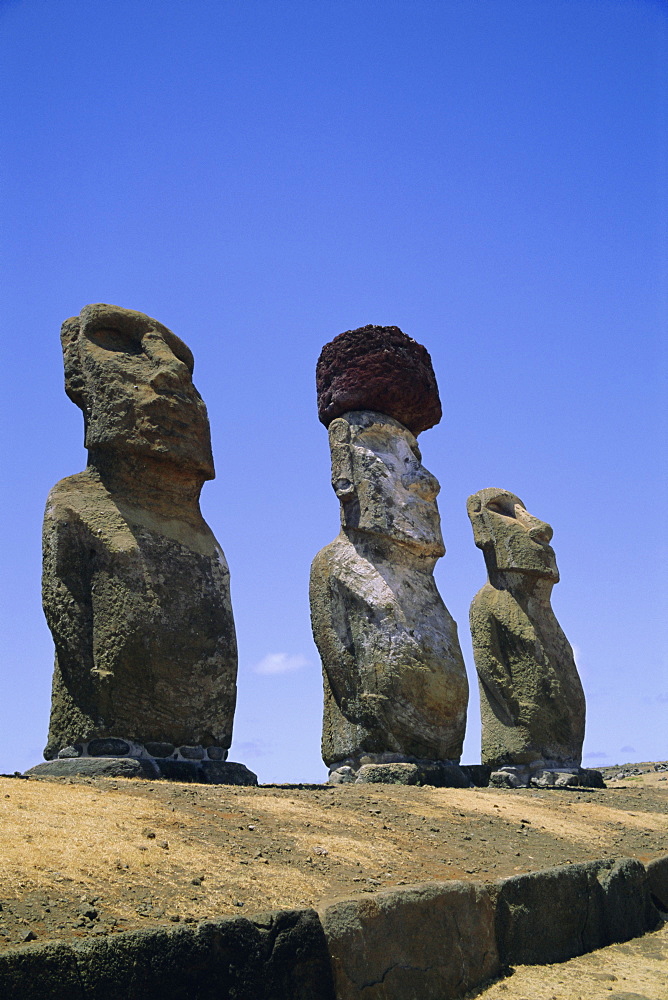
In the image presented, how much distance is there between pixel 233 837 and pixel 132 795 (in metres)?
0.76

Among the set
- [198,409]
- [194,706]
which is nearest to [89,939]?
[194,706]

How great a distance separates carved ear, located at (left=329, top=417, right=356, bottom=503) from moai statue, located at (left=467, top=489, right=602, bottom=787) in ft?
9.75

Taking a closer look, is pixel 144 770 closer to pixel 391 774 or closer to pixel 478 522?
pixel 391 774

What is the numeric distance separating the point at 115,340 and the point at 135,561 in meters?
1.85

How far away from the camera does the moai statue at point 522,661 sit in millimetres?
11203

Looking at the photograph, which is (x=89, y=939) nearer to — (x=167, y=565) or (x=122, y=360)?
(x=167, y=565)

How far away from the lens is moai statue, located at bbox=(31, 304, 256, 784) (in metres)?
6.50

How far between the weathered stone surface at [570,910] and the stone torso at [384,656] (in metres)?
2.74

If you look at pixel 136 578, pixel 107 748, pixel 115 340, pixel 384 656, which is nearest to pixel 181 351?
pixel 115 340

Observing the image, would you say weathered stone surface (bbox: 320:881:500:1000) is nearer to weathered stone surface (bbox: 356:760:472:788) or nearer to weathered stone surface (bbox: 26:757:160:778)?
weathered stone surface (bbox: 26:757:160:778)

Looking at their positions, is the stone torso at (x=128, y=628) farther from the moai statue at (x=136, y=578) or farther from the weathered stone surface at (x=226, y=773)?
the weathered stone surface at (x=226, y=773)

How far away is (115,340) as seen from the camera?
763cm

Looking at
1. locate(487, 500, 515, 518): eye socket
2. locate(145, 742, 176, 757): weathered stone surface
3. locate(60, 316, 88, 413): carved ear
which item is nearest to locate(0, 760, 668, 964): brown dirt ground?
locate(145, 742, 176, 757): weathered stone surface

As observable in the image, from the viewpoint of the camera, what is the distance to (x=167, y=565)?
696 centimetres
